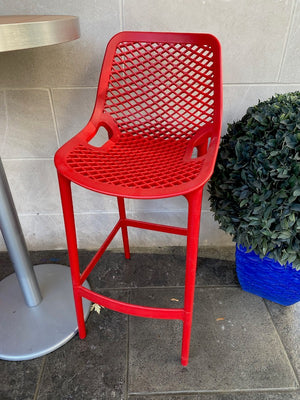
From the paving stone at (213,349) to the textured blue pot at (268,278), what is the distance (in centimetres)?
8

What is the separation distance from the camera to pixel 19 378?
1161mm

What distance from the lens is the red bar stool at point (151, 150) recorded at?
88 centimetres

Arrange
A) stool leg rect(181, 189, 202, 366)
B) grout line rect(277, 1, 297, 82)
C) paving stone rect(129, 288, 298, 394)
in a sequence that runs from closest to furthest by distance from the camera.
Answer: stool leg rect(181, 189, 202, 366) < paving stone rect(129, 288, 298, 394) < grout line rect(277, 1, 297, 82)

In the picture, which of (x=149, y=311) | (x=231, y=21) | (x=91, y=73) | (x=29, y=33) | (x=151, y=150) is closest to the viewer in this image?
(x=29, y=33)

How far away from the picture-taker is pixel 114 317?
1385 mm

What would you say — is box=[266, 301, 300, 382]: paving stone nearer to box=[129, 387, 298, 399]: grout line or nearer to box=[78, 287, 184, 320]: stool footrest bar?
box=[129, 387, 298, 399]: grout line

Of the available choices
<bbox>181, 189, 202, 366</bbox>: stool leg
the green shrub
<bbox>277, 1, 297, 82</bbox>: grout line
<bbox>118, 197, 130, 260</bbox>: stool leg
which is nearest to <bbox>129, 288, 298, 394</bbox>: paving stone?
<bbox>181, 189, 202, 366</bbox>: stool leg

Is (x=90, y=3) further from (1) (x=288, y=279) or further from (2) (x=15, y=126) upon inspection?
(1) (x=288, y=279)

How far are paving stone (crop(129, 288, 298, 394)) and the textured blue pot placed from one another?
0.27ft

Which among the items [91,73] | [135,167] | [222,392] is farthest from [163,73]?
[222,392]

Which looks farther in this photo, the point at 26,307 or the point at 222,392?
the point at 26,307

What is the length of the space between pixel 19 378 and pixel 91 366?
0.91 feet

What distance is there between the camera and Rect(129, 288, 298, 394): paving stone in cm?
114

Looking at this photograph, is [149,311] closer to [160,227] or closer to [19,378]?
[160,227]
